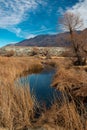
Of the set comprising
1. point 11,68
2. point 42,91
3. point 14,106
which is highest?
point 11,68

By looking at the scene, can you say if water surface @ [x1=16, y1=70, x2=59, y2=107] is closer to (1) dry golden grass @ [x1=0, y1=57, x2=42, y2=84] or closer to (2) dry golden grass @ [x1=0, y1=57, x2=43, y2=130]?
(2) dry golden grass @ [x1=0, y1=57, x2=43, y2=130]

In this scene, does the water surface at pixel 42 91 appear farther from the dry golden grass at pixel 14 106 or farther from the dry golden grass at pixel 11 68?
the dry golden grass at pixel 11 68

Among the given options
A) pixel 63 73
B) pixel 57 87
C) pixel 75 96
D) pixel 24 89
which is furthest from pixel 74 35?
pixel 24 89

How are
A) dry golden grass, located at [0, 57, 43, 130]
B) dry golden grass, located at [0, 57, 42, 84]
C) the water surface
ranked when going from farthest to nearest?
the water surface → dry golden grass, located at [0, 57, 42, 84] → dry golden grass, located at [0, 57, 43, 130]

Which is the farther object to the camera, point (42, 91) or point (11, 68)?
point (42, 91)

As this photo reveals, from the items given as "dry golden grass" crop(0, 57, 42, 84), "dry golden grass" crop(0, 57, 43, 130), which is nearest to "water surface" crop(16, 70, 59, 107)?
"dry golden grass" crop(0, 57, 43, 130)

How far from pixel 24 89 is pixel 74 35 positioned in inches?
772

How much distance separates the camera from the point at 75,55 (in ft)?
86.7

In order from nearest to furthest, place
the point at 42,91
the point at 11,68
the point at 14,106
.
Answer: the point at 14,106 < the point at 11,68 < the point at 42,91

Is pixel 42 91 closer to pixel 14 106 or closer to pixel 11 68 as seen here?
pixel 11 68

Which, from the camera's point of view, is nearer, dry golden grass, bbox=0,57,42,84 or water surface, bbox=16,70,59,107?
dry golden grass, bbox=0,57,42,84

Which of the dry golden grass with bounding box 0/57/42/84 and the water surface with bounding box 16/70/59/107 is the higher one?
the dry golden grass with bounding box 0/57/42/84

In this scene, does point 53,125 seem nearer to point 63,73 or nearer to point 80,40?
point 63,73

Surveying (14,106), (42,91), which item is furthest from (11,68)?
(14,106)
